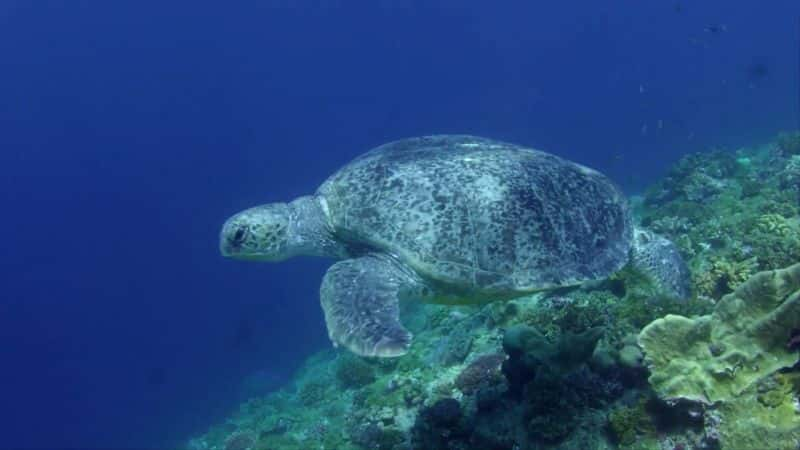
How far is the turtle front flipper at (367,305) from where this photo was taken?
527 cm

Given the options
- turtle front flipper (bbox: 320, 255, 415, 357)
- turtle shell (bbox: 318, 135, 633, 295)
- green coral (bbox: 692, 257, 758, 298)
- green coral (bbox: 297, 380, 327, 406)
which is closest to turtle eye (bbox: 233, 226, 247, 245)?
turtle shell (bbox: 318, 135, 633, 295)

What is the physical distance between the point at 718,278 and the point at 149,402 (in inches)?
1808

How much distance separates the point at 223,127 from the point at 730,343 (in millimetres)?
123620

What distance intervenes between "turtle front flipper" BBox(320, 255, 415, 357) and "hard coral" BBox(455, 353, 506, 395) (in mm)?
2307

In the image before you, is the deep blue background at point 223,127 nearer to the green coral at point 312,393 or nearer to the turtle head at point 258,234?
the green coral at point 312,393

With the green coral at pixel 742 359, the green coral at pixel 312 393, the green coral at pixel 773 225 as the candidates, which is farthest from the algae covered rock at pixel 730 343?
the green coral at pixel 312 393

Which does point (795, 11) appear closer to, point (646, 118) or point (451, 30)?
point (451, 30)

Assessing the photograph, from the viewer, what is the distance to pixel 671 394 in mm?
4742

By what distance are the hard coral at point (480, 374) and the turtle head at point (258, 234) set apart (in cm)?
334

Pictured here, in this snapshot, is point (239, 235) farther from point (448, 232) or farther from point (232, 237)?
point (448, 232)

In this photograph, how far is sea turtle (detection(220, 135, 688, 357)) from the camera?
20.8 ft

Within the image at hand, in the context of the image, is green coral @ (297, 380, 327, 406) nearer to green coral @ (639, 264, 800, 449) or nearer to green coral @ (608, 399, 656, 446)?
green coral @ (608, 399, 656, 446)

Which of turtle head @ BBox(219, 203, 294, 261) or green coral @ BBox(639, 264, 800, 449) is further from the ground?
turtle head @ BBox(219, 203, 294, 261)

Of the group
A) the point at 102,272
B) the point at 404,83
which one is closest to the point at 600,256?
the point at 102,272
